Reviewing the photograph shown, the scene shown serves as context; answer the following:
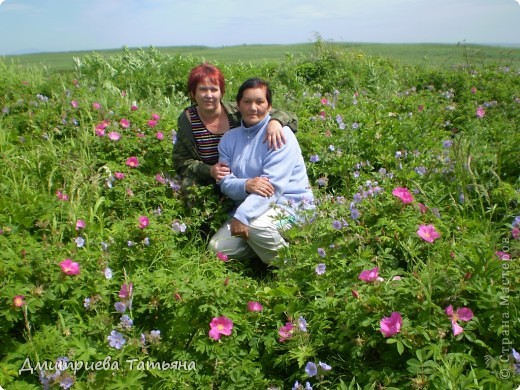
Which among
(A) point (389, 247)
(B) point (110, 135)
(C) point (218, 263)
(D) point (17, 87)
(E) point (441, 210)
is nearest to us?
(A) point (389, 247)

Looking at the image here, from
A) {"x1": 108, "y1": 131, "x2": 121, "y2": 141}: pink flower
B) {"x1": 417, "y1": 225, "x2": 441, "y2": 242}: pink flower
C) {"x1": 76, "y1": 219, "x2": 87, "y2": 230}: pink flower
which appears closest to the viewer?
{"x1": 417, "y1": 225, "x2": 441, "y2": 242}: pink flower

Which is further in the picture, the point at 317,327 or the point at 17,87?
the point at 17,87

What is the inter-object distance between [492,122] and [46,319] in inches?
163

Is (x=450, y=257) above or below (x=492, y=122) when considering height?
below

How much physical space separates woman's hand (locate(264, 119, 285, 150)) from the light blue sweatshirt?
34 mm

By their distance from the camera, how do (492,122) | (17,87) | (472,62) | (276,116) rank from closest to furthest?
(276,116)
(492,122)
(17,87)
(472,62)

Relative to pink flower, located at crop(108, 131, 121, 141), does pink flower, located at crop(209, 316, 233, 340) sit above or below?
below

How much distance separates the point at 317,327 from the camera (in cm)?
214

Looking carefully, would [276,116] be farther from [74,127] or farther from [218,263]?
[74,127]

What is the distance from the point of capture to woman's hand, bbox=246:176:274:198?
3031 millimetres

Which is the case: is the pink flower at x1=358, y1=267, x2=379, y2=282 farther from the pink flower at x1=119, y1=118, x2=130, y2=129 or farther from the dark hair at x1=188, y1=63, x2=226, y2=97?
the pink flower at x1=119, y1=118, x2=130, y2=129

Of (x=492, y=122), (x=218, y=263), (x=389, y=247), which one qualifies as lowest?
(x=218, y=263)

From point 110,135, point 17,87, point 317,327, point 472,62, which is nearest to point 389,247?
point 317,327

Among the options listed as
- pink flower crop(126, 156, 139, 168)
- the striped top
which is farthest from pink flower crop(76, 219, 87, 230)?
the striped top
